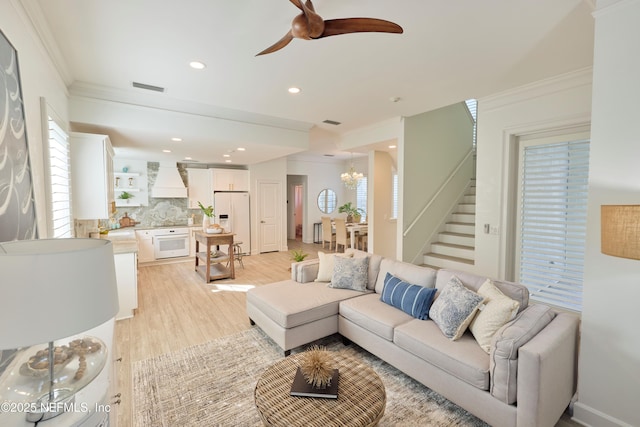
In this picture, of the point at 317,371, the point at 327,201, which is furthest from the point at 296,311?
the point at 327,201

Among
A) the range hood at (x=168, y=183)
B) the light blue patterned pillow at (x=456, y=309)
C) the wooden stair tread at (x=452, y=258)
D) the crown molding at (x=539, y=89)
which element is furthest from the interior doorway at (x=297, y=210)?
the light blue patterned pillow at (x=456, y=309)

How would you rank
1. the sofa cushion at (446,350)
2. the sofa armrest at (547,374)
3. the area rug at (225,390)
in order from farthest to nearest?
the area rug at (225,390) < the sofa cushion at (446,350) < the sofa armrest at (547,374)

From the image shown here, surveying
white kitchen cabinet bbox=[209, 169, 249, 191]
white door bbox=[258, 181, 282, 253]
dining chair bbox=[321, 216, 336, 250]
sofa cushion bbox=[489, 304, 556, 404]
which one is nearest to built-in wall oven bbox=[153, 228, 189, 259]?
white kitchen cabinet bbox=[209, 169, 249, 191]

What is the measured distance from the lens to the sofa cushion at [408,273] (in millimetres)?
2875

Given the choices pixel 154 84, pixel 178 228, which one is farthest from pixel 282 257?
pixel 154 84

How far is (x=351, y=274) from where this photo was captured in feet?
11.1

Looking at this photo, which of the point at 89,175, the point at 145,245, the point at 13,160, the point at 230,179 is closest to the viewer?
the point at 13,160

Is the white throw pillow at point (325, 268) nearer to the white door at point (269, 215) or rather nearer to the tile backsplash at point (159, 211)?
the white door at point (269, 215)

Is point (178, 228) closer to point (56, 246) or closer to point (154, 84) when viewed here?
point (154, 84)

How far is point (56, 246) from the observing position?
117cm

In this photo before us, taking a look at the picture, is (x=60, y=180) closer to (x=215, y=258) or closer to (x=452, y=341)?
(x=215, y=258)

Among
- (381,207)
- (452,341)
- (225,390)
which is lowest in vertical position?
(225,390)

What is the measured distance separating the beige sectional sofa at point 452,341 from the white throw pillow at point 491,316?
0.17ft

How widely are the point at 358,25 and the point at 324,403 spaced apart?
228 cm
